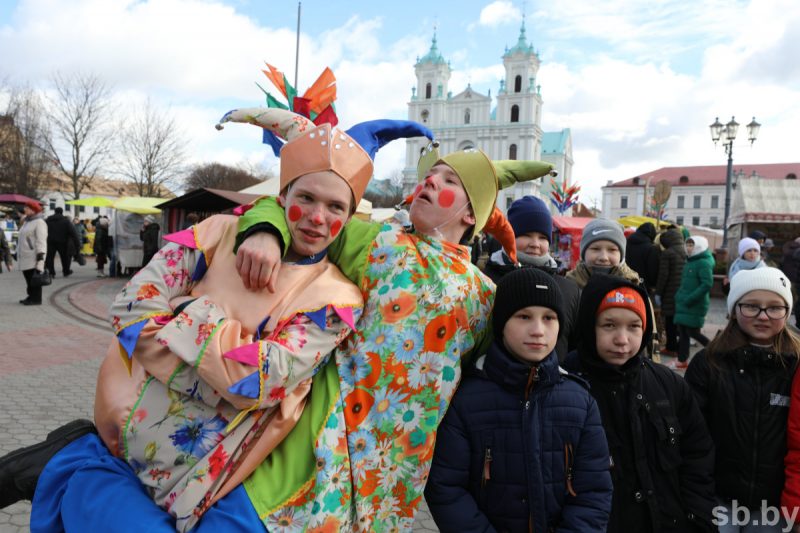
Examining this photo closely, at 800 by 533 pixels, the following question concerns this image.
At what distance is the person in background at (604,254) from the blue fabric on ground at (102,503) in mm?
2321

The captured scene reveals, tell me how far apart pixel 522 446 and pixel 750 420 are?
1201 mm

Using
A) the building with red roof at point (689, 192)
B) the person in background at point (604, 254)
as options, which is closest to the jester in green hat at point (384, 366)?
the person in background at point (604, 254)

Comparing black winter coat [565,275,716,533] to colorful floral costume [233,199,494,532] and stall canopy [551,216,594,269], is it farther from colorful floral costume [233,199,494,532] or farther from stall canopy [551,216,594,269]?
stall canopy [551,216,594,269]

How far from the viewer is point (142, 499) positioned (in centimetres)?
161

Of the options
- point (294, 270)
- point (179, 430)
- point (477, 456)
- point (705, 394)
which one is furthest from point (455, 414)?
point (705, 394)

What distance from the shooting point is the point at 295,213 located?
187 centimetres

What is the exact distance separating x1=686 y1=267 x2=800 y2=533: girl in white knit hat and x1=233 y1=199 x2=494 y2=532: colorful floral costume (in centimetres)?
127

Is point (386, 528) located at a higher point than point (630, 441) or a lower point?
lower

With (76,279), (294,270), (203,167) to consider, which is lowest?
(76,279)

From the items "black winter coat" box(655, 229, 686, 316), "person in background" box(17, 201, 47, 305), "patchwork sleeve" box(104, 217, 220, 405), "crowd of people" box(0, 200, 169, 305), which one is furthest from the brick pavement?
"black winter coat" box(655, 229, 686, 316)

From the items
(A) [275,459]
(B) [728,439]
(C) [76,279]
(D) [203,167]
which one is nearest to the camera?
(A) [275,459]

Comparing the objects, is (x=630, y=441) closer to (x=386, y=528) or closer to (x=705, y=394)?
(x=705, y=394)

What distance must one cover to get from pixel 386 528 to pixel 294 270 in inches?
36.9

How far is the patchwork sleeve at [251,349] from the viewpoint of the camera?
156 centimetres
